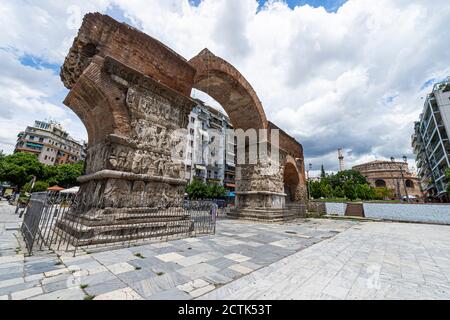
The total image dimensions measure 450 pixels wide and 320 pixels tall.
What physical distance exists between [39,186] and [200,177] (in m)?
20.6

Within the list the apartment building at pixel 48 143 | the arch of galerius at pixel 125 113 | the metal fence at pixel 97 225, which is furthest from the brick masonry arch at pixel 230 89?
the apartment building at pixel 48 143

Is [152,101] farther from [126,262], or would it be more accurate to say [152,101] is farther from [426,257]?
[426,257]

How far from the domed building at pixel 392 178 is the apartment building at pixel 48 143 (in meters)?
85.4

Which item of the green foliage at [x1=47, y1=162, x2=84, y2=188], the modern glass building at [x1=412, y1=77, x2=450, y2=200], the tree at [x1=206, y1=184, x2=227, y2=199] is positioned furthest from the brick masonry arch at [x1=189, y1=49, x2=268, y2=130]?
the modern glass building at [x1=412, y1=77, x2=450, y2=200]

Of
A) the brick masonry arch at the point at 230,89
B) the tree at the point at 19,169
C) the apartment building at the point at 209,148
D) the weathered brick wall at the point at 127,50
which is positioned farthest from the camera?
the apartment building at the point at 209,148

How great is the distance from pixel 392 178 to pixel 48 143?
90037 mm

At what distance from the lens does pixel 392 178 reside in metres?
55.9

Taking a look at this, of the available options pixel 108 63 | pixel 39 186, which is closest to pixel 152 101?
pixel 108 63

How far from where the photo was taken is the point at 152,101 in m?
5.41

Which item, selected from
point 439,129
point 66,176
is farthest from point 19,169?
point 439,129

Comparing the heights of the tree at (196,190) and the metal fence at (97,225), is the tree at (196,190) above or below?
above

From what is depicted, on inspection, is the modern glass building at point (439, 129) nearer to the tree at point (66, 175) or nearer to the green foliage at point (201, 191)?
the green foliage at point (201, 191)

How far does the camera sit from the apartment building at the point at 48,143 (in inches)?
1628

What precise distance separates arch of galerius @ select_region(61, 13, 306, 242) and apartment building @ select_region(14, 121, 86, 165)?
51.3 m
